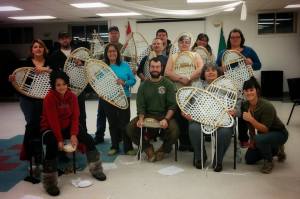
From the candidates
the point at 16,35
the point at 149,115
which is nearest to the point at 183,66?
the point at 149,115

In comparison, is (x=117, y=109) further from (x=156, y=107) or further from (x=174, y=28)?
(x=174, y=28)

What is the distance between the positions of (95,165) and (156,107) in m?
1.01

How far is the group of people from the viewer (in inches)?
125

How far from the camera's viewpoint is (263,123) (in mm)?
3344

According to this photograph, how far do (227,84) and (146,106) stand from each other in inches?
40.6

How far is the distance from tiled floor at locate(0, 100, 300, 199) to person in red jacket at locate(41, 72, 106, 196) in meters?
0.16

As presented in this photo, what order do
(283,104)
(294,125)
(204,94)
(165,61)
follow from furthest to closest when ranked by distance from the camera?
(283,104), (294,125), (165,61), (204,94)

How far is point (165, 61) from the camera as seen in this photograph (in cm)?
412

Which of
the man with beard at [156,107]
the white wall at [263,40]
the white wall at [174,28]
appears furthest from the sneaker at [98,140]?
the white wall at [263,40]

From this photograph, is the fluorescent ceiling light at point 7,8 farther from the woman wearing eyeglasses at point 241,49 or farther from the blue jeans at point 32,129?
the woman wearing eyeglasses at point 241,49

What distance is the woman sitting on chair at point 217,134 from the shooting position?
3406 millimetres

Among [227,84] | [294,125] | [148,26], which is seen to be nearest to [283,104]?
[294,125]

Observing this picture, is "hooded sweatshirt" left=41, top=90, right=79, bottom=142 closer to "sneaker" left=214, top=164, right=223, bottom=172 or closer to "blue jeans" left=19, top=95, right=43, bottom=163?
"blue jeans" left=19, top=95, right=43, bottom=163

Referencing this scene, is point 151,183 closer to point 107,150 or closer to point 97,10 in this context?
point 107,150
